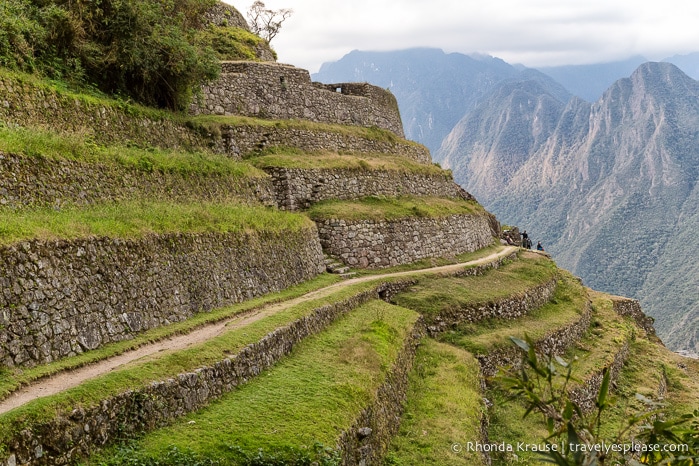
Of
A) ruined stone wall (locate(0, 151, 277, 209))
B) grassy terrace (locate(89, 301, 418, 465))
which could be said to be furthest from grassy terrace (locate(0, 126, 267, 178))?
grassy terrace (locate(89, 301, 418, 465))

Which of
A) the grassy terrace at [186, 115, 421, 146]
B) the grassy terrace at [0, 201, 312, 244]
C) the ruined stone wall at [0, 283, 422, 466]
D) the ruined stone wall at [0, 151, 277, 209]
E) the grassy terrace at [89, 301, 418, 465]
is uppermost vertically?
the grassy terrace at [186, 115, 421, 146]

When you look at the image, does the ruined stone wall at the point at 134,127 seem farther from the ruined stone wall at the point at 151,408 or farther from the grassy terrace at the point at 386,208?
the ruined stone wall at the point at 151,408

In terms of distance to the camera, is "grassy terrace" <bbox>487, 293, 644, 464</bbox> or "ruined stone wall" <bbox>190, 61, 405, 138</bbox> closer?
"grassy terrace" <bbox>487, 293, 644, 464</bbox>

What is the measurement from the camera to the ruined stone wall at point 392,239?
85.3ft

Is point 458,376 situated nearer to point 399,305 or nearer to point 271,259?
point 399,305

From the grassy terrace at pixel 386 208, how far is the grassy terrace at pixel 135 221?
461 centimetres

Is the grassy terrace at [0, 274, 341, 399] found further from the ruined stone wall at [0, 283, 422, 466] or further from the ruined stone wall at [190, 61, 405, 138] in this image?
the ruined stone wall at [190, 61, 405, 138]

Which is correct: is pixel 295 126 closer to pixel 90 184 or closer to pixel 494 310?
pixel 494 310

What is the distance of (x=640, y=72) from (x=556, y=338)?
113148 millimetres

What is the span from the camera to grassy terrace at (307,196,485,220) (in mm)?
26688

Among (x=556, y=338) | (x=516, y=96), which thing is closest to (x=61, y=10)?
(x=556, y=338)

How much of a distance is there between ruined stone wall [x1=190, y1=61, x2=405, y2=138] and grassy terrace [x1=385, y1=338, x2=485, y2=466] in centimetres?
1508

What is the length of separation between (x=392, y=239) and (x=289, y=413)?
57.0ft

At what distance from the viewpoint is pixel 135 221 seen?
1447 centimetres
